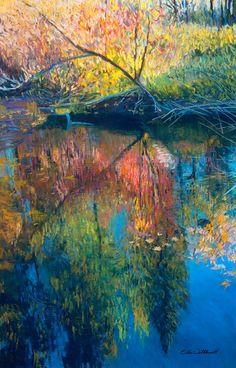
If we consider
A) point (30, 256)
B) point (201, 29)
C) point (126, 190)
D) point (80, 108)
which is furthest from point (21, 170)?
point (201, 29)

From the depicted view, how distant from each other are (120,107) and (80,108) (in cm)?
71

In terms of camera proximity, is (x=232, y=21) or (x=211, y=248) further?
(x=232, y=21)

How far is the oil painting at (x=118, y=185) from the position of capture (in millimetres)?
2352

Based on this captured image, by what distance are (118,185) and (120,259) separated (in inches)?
55.1

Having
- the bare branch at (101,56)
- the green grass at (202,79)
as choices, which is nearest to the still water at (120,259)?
the green grass at (202,79)

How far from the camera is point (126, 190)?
426 centimetres

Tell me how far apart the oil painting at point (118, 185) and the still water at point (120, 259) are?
11mm

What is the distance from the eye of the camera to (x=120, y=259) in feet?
10.1

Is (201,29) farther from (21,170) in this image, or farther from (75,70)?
(21,170)
